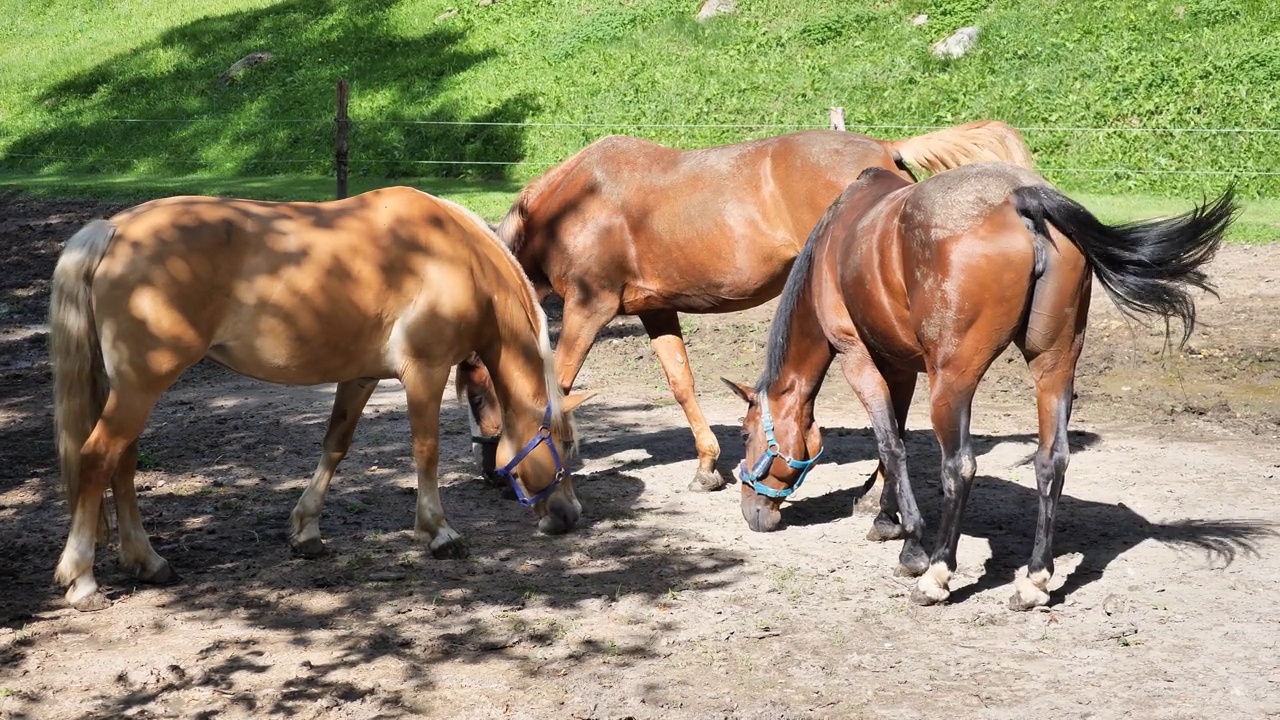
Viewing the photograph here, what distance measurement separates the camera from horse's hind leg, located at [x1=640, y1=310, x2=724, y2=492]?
6.98 m

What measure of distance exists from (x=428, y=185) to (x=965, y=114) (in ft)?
24.0

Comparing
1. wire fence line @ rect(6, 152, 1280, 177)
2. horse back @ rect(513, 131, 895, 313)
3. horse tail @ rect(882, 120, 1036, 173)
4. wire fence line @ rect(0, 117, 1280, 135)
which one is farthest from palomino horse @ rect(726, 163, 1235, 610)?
wire fence line @ rect(6, 152, 1280, 177)

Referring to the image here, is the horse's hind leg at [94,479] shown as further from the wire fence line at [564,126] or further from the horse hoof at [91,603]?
the wire fence line at [564,126]

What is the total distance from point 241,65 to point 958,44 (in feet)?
44.3

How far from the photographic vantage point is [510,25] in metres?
23.3

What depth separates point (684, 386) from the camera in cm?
742

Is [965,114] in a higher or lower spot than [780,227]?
lower

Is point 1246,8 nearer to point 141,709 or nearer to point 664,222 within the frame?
point 664,222

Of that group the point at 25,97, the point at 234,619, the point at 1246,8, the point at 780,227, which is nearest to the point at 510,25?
the point at 25,97

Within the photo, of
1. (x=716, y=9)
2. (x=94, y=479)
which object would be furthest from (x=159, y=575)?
(x=716, y=9)

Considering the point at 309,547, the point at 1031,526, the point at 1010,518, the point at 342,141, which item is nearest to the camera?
the point at 309,547

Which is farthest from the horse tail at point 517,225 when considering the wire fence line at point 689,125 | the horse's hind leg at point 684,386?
the wire fence line at point 689,125

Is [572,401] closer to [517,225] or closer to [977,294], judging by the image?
[517,225]

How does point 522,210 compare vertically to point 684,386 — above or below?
above
